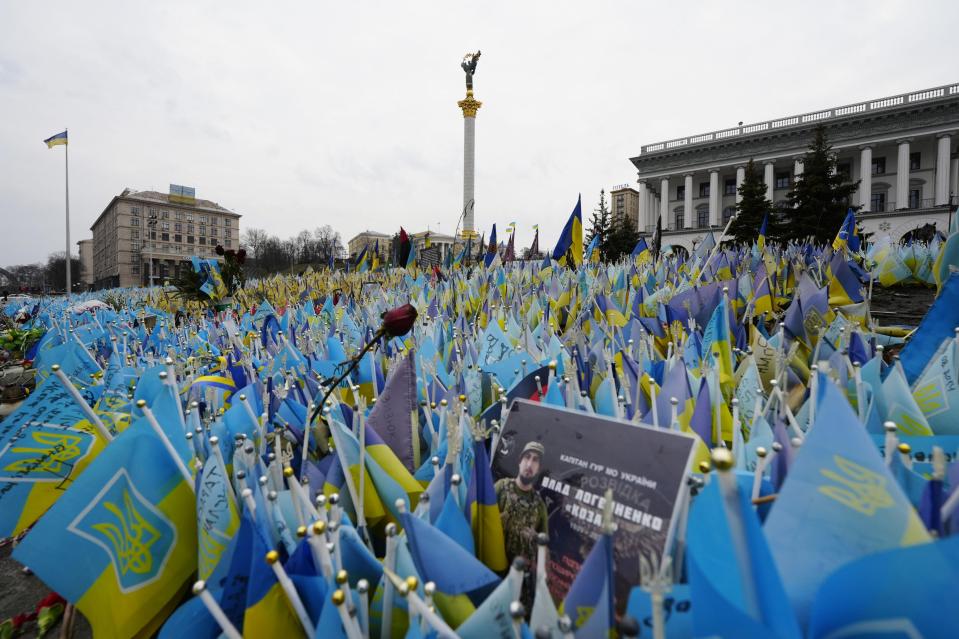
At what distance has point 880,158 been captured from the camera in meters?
43.2

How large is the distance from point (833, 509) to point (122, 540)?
156cm

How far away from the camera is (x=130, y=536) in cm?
115

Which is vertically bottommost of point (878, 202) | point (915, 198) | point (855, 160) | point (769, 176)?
point (878, 202)

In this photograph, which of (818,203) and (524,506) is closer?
(524,506)

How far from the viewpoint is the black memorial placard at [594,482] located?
905 mm

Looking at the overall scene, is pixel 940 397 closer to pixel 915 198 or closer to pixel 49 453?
pixel 49 453

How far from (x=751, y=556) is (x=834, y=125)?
56.0 m

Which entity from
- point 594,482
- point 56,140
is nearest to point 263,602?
point 594,482

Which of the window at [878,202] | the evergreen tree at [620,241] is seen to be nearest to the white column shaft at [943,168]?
the window at [878,202]

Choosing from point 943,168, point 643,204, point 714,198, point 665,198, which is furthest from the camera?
point 643,204

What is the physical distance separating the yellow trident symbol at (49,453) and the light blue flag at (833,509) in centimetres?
187

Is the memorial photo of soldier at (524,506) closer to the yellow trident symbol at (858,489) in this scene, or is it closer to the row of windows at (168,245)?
the yellow trident symbol at (858,489)

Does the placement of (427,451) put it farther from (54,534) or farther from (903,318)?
(903,318)

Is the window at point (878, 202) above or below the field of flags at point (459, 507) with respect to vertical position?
above
